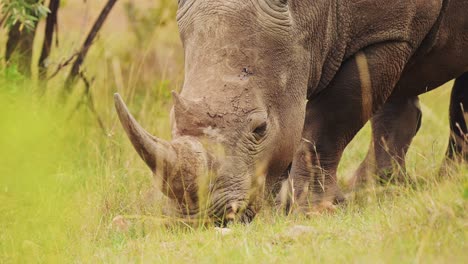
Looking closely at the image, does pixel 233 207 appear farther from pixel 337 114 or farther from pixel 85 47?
pixel 85 47

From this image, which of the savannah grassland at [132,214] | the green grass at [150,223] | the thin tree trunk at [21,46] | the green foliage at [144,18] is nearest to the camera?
the green grass at [150,223]

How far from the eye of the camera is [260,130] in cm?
508

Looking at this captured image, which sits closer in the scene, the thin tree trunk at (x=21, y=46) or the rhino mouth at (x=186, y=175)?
the rhino mouth at (x=186, y=175)

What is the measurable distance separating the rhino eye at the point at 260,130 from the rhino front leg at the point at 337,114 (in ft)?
2.32

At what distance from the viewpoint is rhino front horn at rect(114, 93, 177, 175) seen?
4.55 metres

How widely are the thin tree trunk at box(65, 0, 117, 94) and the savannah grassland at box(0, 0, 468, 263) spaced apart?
8 centimetres

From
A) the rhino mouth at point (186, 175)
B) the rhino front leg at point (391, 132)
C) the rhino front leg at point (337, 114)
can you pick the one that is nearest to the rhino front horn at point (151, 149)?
the rhino mouth at point (186, 175)

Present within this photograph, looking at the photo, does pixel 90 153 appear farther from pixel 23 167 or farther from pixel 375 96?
pixel 23 167

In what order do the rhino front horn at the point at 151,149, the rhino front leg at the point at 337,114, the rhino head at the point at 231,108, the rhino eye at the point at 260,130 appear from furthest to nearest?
1. the rhino front leg at the point at 337,114
2. the rhino eye at the point at 260,130
3. the rhino head at the point at 231,108
4. the rhino front horn at the point at 151,149

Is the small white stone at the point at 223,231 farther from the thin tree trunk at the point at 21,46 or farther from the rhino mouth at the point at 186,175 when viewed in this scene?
the thin tree trunk at the point at 21,46

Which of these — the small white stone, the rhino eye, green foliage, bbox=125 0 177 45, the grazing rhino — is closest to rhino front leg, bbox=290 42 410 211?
the grazing rhino

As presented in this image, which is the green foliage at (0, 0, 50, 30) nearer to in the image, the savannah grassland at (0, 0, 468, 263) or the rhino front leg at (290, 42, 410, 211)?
the savannah grassland at (0, 0, 468, 263)

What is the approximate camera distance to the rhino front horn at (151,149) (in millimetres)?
4551

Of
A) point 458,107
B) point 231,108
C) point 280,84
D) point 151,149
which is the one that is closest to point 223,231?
point 151,149
